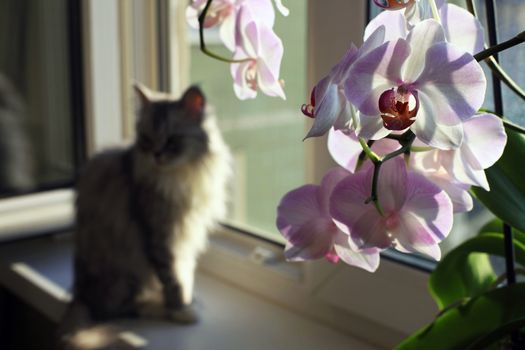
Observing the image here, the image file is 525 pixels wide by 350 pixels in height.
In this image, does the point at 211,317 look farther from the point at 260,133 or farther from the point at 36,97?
the point at 36,97

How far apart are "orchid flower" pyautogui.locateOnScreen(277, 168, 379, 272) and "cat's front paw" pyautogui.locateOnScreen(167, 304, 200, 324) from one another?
72 cm

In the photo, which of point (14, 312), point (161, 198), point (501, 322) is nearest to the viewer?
point (501, 322)

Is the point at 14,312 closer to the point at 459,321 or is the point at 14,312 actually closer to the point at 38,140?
the point at 38,140

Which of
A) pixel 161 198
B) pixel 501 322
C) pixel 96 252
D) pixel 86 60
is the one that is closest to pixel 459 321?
pixel 501 322

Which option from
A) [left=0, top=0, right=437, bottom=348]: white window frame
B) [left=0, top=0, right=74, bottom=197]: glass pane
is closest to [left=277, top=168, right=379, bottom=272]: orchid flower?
[left=0, top=0, right=437, bottom=348]: white window frame

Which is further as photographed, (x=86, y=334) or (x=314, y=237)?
(x=86, y=334)

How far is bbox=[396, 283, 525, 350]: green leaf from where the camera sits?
541 mm

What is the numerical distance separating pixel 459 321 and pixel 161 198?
2.24 ft

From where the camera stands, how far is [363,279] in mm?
1018

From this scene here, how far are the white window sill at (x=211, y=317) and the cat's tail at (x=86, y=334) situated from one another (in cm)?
2

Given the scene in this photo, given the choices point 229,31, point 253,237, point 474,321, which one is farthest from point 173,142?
point 474,321

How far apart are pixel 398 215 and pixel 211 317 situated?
800 mm

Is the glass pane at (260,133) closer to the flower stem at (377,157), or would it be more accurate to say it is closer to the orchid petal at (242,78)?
the orchid petal at (242,78)

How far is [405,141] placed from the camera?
419mm
